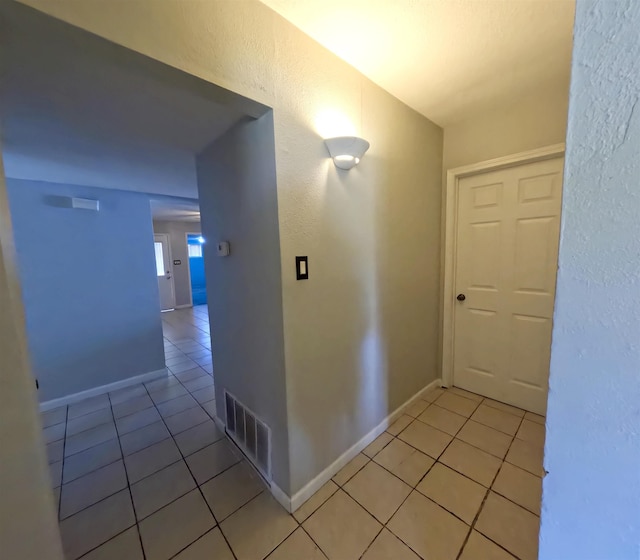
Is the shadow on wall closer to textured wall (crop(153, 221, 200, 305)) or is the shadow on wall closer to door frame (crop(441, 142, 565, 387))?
door frame (crop(441, 142, 565, 387))

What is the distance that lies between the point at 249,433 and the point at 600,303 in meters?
1.88

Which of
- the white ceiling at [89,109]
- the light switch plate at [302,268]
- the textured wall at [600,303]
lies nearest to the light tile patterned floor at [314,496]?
the textured wall at [600,303]

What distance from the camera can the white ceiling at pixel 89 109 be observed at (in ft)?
2.99

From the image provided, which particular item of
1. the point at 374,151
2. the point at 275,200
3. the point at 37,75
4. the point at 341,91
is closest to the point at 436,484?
Answer: the point at 275,200

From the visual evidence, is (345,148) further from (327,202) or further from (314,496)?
(314,496)

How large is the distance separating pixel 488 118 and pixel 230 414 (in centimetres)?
304

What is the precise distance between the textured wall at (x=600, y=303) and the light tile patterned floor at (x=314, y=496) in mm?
1103

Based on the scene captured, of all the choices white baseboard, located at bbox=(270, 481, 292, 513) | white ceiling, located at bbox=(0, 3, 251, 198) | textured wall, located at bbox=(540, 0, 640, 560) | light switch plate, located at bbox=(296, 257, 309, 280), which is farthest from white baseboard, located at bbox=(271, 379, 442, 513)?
white ceiling, located at bbox=(0, 3, 251, 198)

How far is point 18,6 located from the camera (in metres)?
0.73

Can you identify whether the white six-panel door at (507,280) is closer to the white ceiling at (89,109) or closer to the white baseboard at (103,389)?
the white ceiling at (89,109)

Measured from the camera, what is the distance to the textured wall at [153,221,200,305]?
6.66m

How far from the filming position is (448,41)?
1403 mm

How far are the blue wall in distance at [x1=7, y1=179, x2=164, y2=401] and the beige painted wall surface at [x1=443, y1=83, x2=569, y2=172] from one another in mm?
3185

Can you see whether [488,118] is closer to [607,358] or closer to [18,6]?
[607,358]
